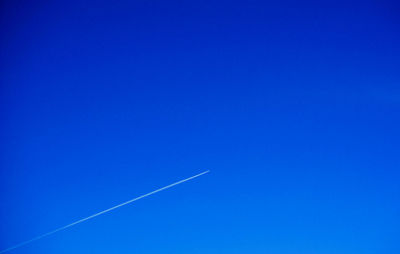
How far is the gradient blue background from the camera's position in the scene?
1185 millimetres

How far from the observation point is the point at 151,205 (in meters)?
1.25

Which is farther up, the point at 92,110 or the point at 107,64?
the point at 107,64

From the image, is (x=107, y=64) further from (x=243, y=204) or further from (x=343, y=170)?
(x=343, y=170)

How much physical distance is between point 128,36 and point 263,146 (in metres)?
0.72

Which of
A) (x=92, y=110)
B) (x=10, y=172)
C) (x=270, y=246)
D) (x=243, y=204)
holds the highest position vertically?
(x=92, y=110)

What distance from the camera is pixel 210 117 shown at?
47.6 inches

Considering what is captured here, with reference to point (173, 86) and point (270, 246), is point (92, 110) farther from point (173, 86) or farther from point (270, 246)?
point (270, 246)

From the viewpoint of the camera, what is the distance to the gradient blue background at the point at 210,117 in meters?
1.18

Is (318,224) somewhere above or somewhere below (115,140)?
below

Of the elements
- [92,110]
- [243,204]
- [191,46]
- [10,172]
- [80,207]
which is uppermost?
[191,46]

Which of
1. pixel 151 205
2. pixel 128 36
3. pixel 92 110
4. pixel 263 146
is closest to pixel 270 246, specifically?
pixel 263 146

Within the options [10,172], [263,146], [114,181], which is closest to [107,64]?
[114,181]

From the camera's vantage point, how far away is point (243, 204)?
1241mm

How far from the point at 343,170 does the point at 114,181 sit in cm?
96
